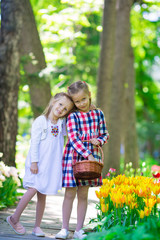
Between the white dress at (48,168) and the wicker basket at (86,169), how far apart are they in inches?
13.7

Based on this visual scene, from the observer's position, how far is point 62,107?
386cm

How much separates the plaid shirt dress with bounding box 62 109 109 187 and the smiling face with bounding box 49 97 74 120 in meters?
0.10

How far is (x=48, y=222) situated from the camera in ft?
14.5

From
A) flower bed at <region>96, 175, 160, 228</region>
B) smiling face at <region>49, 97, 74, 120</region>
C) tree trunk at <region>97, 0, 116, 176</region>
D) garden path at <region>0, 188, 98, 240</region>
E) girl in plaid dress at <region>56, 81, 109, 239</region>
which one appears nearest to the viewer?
flower bed at <region>96, 175, 160, 228</region>

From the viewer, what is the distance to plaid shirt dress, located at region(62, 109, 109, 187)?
3686mm

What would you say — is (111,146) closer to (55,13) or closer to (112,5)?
(112,5)

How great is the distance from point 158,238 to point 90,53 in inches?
546

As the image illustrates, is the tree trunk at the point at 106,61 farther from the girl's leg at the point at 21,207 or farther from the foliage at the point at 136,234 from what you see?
the foliage at the point at 136,234

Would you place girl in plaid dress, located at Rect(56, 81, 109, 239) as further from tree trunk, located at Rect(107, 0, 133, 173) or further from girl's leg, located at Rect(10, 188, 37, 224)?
tree trunk, located at Rect(107, 0, 133, 173)

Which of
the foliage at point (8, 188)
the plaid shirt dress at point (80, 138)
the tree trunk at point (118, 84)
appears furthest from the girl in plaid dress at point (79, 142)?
the tree trunk at point (118, 84)

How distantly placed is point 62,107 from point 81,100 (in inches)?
8.8

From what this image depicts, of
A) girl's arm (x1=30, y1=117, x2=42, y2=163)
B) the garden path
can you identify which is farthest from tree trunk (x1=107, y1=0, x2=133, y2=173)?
girl's arm (x1=30, y1=117, x2=42, y2=163)

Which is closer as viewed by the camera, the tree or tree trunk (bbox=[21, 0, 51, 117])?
the tree

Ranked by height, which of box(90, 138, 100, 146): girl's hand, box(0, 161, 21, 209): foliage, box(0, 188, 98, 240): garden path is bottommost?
box(0, 188, 98, 240): garden path
